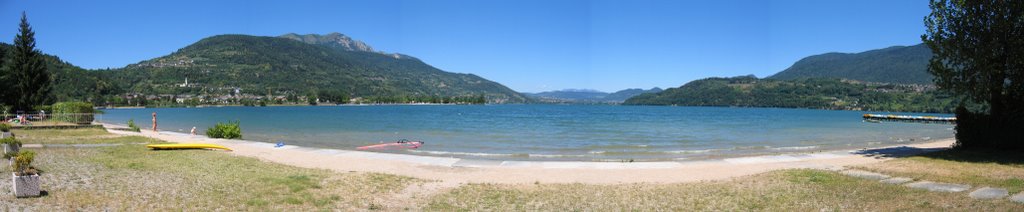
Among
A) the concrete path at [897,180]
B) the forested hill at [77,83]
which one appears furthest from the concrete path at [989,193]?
the forested hill at [77,83]

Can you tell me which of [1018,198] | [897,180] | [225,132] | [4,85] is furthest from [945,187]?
[4,85]

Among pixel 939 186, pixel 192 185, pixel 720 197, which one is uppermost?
pixel 192 185

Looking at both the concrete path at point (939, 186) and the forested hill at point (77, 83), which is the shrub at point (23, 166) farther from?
the forested hill at point (77, 83)

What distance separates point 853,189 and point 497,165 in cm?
896

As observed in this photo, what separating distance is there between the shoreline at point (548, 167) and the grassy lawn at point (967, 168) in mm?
1351

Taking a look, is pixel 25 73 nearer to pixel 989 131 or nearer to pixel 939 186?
pixel 939 186

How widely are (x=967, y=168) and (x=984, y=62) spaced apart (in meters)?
5.37

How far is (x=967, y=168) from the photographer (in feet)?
41.8

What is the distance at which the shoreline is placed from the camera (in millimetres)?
13148

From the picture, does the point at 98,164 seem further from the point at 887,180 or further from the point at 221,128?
the point at 887,180

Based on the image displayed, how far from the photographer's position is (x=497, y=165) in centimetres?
1605

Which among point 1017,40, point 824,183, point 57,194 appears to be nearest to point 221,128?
point 57,194

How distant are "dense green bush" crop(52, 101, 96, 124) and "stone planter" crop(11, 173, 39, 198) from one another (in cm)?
2825

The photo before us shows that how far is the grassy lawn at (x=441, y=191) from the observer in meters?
8.30
